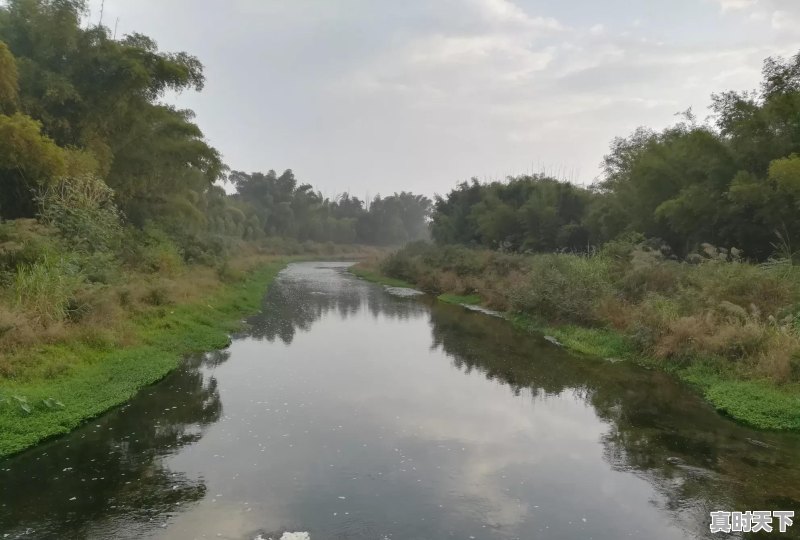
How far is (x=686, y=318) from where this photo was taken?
12406 millimetres

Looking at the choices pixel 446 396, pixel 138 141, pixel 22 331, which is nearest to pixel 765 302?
pixel 446 396

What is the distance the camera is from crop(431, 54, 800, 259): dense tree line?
14.9 m

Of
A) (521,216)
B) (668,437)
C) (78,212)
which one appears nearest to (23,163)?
(78,212)

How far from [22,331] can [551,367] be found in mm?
10614

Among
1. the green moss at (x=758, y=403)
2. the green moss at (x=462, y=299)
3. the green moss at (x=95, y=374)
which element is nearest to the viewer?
the green moss at (x=95, y=374)

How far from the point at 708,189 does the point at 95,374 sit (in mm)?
17392

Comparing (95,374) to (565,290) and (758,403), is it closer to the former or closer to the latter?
(758,403)

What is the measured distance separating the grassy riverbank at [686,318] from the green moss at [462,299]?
71.9 inches

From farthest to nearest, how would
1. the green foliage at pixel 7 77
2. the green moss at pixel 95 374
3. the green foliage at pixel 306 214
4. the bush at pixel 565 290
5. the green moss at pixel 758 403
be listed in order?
the green foliage at pixel 306 214 → the bush at pixel 565 290 → the green foliage at pixel 7 77 → the green moss at pixel 758 403 → the green moss at pixel 95 374

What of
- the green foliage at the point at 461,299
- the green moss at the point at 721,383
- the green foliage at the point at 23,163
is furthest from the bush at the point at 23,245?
the green foliage at the point at 461,299

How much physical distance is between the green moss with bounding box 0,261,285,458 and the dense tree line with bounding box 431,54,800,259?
1448 cm

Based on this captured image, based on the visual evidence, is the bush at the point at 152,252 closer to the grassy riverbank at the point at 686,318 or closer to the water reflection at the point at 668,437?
the water reflection at the point at 668,437

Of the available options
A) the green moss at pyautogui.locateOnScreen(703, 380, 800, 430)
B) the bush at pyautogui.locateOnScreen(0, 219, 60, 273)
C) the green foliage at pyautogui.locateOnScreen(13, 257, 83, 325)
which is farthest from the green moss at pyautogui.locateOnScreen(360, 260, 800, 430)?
the bush at pyautogui.locateOnScreen(0, 219, 60, 273)

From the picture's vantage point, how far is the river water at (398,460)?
19.1 ft
